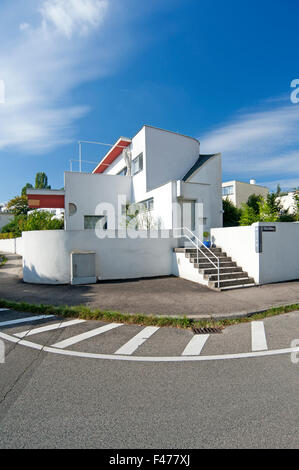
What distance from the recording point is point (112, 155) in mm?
23953

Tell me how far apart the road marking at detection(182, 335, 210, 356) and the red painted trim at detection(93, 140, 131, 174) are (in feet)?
58.7

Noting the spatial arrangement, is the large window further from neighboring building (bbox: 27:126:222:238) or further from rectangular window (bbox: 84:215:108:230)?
rectangular window (bbox: 84:215:108:230)

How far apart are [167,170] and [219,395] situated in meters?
15.8

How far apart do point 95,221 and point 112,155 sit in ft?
26.5

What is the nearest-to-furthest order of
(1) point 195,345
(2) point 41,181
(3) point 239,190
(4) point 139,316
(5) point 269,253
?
1. (1) point 195,345
2. (4) point 139,316
3. (5) point 269,253
4. (3) point 239,190
5. (2) point 41,181

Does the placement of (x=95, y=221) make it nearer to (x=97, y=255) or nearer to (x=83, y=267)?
(x=97, y=255)

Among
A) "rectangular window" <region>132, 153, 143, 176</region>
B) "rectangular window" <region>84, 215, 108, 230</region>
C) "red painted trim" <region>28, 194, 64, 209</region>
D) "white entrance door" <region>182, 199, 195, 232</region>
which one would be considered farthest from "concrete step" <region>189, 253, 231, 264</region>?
"red painted trim" <region>28, 194, 64, 209</region>

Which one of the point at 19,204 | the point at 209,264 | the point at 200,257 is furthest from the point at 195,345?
the point at 19,204

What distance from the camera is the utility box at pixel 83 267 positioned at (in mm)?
10047

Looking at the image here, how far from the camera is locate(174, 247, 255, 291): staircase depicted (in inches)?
359

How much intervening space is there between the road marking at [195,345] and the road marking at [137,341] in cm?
81
